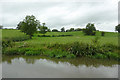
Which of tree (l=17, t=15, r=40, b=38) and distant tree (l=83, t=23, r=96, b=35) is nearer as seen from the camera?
tree (l=17, t=15, r=40, b=38)

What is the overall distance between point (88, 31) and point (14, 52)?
3469 centimetres

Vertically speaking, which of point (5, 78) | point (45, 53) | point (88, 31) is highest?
point (88, 31)

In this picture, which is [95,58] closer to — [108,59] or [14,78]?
[108,59]

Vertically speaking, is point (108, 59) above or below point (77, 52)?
below

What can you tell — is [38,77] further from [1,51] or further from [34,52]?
[1,51]

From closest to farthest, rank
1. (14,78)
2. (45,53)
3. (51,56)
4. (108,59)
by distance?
(14,78), (108,59), (51,56), (45,53)

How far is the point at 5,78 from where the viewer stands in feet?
14.2

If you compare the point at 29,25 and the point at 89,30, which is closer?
the point at 29,25

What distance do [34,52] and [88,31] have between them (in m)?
33.6

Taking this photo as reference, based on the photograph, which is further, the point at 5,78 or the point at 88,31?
the point at 88,31

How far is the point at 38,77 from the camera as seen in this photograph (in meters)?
4.35

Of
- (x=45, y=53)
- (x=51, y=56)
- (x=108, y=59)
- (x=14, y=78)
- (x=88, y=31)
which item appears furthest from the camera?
(x=88, y=31)

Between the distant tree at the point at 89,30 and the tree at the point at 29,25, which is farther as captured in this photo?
the distant tree at the point at 89,30

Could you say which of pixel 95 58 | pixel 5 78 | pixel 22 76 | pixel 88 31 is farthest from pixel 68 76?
pixel 88 31
